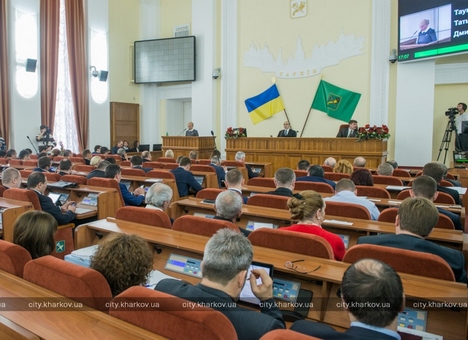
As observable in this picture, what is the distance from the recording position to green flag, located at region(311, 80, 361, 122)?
10086 millimetres

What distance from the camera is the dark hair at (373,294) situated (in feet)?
3.95

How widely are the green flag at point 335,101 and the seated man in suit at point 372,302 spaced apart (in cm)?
939

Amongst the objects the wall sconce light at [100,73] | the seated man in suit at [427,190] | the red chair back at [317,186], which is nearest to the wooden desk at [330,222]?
the seated man in suit at [427,190]

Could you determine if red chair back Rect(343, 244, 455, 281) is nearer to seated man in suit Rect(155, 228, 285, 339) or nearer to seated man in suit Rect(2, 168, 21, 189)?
seated man in suit Rect(155, 228, 285, 339)

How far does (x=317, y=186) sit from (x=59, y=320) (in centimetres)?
342

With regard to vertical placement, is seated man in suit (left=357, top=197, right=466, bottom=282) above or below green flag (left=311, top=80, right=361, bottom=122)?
below

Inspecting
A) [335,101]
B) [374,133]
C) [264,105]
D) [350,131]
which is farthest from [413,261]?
[264,105]

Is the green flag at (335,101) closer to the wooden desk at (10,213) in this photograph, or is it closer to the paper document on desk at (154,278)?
the wooden desk at (10,213)

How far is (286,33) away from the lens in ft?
35.9

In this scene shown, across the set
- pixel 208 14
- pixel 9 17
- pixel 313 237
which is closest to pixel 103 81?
pixel 9 17

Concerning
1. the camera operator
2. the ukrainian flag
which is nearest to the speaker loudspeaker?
the camera operator

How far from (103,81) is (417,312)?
40.3 ft

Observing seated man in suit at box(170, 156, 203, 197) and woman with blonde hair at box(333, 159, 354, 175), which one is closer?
woman with blonde hair at box(333, 159, 354, 175)

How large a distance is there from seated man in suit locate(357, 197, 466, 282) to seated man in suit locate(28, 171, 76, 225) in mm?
2636
